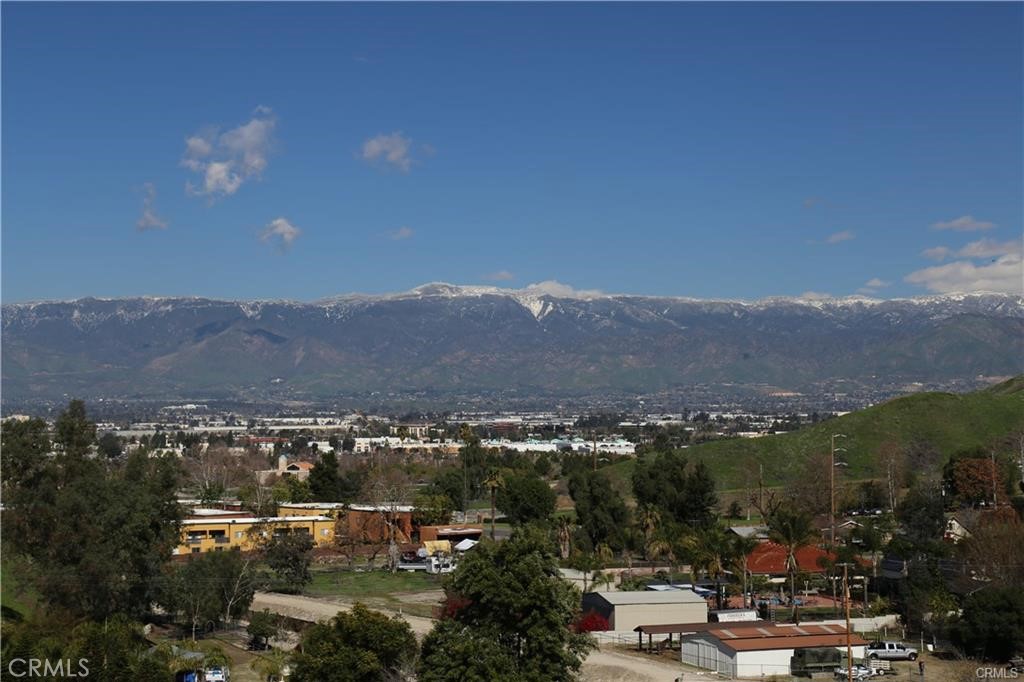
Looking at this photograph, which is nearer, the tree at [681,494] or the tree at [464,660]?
the tree at [464,660]

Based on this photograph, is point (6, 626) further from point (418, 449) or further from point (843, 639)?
point (418, 449)

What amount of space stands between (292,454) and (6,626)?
119398mm

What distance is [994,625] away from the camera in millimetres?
41594

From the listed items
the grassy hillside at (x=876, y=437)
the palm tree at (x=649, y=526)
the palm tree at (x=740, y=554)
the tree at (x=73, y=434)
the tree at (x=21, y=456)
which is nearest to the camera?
the palm tree at (x=740, y=554)

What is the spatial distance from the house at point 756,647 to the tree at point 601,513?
23.6 metres

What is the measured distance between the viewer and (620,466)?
108 metres

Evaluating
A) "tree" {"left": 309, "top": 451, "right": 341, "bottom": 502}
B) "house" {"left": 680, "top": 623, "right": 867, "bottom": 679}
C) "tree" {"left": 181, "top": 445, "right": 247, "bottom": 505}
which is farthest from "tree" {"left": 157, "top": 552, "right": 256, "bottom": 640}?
"tree" {"left": 181, "top": 445, "right": 247, "bottom": 505}

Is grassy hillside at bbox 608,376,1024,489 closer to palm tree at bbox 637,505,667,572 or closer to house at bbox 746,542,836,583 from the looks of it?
palm tree at bbox 637,505,667,572

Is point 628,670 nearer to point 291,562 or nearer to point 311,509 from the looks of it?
point 291,562

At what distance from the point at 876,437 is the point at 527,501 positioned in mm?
41748

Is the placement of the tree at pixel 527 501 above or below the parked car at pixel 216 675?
above

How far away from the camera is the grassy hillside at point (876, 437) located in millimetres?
97938

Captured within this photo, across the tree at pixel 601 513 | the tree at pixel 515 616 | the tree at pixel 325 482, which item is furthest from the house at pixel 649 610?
the tree at pixel 325 482

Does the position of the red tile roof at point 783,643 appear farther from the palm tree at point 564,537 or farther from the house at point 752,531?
the palm tree at point 564,537
